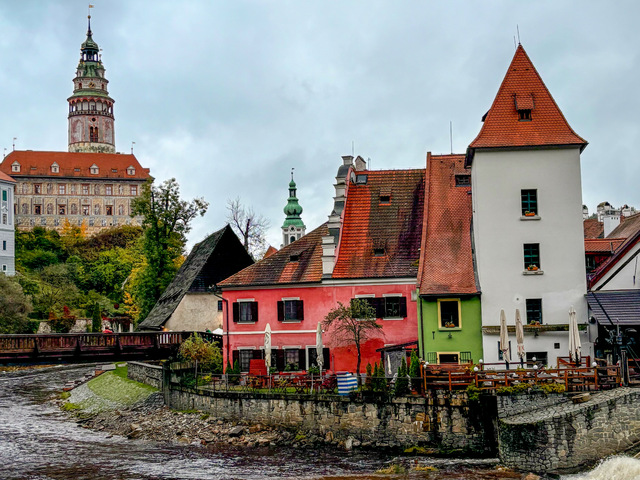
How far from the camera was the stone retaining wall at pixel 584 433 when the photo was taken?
95.9ft

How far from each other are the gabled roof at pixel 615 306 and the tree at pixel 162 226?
3612 centimetres

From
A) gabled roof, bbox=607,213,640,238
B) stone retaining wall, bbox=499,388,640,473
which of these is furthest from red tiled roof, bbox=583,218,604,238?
stone retaining wall, bbox=499,388,640,473

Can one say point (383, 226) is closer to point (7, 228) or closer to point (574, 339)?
point (574, 339)

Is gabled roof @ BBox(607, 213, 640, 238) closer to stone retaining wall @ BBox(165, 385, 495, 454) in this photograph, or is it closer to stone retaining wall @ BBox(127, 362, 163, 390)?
stone retaining wall @ BBox(165, 385, 495, 454)

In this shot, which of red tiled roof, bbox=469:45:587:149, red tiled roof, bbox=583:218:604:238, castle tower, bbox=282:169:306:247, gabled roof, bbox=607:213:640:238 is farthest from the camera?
castle tower, bbox=282:169:306:247

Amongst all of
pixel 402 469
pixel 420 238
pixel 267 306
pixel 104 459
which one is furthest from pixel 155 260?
pixel 402 469

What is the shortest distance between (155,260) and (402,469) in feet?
130

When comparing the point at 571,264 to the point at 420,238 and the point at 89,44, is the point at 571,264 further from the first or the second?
the point at 89,44

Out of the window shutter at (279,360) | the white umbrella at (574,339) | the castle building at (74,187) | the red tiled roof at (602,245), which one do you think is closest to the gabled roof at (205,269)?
the window shutter at (279,360)

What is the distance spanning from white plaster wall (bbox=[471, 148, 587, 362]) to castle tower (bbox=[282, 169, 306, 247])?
77995 mm

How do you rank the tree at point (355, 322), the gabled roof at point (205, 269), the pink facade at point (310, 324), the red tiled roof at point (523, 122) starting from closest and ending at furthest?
the red tiled roof at point (523, 122) → the tree at point (355, 322) → the pink facade at point (310, 324) → the gabled roof at point (205, 269)

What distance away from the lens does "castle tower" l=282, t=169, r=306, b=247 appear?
11769cm

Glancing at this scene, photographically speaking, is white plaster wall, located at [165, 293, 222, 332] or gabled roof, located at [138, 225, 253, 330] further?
gabled roof, located at [138, 225, 253, 330]

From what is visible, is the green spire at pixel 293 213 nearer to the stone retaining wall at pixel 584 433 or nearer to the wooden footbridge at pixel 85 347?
the wooden footbridge at pixel 85 347
